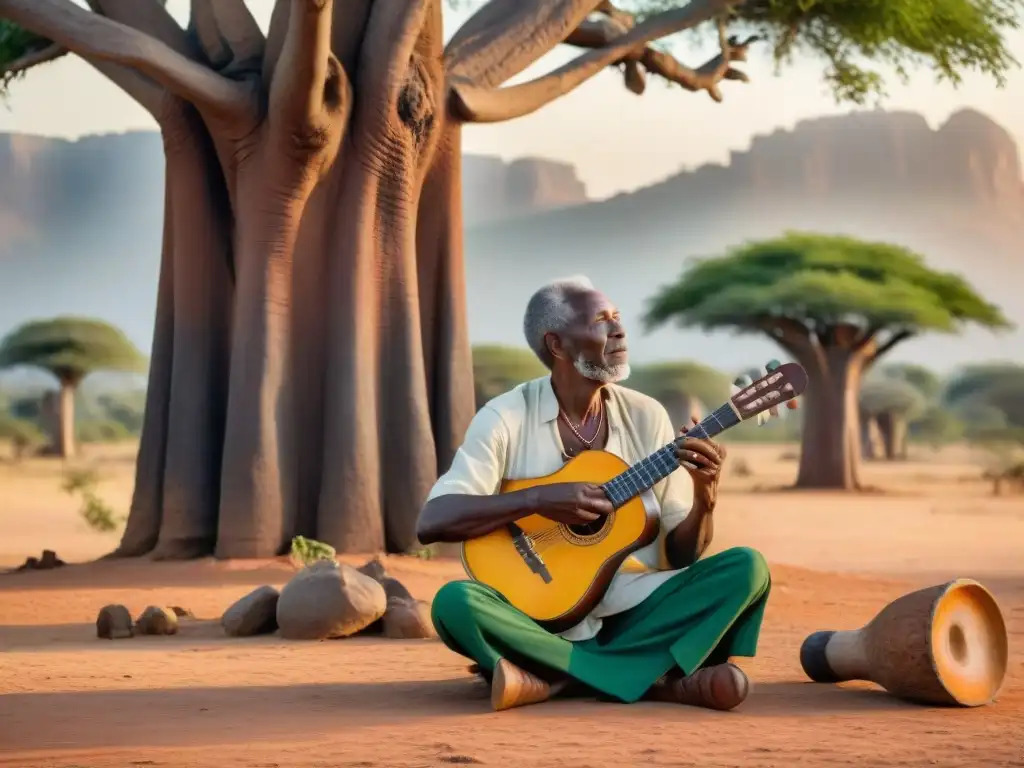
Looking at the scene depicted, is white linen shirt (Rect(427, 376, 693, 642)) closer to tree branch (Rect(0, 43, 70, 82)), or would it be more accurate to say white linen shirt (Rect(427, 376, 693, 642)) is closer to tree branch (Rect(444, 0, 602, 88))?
tree branch (Rect(444, 0, 602, 88))

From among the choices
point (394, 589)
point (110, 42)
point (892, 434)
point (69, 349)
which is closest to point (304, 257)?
point (110, 42)

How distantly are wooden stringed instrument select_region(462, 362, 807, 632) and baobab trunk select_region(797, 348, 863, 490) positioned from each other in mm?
21338

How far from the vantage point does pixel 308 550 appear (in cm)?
1035

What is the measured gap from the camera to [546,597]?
5.11 meters

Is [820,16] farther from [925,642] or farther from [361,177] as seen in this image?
[925,642]

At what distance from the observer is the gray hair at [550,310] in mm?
5219

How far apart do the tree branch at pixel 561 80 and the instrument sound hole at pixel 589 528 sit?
6873mm

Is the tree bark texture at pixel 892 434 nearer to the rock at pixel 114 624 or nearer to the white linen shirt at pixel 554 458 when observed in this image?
the rock at pixel 114 624


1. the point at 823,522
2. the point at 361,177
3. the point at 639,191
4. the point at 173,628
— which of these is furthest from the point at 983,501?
the point at 639,191

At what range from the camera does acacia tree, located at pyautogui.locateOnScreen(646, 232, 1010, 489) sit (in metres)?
26.7

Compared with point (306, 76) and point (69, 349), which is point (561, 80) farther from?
point (69, 349)

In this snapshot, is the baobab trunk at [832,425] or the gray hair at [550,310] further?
the baobab trunk at [832,425]

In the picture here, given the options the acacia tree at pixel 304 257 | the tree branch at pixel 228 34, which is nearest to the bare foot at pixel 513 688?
the acacia tree at pixel 304 257

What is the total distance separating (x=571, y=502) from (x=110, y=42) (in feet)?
19.8
